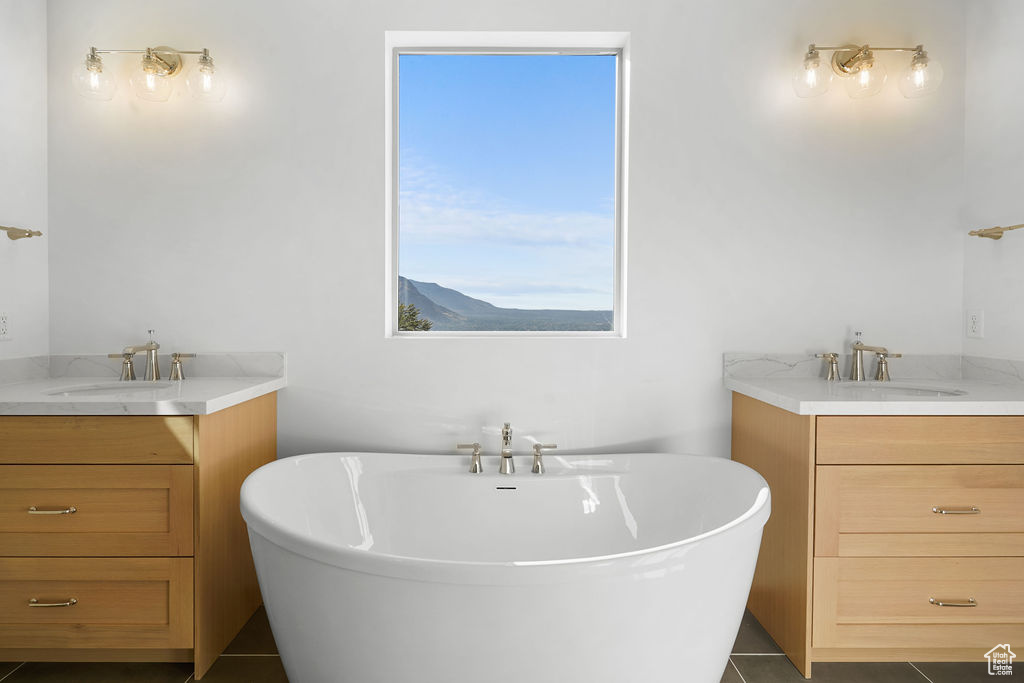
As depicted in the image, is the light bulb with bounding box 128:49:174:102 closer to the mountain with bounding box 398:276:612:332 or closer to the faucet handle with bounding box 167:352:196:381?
the faucet handle with bounding box 167:352:196:381

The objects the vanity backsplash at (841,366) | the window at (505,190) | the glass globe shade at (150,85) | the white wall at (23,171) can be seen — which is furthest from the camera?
the window at (505,190)

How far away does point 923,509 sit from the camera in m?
1.70

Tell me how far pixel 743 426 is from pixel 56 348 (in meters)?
2.49

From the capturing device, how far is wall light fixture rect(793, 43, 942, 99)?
2062 millimetres

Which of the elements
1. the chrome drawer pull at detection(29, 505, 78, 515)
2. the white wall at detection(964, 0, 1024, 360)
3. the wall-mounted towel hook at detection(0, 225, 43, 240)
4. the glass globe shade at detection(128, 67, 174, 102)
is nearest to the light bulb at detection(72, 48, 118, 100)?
the glass globe shade at detection(128, 67, 174, 102)

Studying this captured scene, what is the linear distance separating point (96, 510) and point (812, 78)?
8.60 feet

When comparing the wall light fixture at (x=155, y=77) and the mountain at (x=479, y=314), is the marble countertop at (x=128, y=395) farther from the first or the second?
the wall light fixture at (x=155, y=77)

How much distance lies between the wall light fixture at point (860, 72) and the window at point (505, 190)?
2.15 ft

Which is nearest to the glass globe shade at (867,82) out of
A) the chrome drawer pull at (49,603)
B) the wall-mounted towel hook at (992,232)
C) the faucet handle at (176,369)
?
the wall-mounted towel hook at (992,232)

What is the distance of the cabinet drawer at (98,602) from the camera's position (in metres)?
1.65

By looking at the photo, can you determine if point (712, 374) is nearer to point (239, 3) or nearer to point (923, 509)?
point (923, 509)

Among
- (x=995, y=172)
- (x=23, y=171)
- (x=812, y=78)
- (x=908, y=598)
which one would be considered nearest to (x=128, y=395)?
(x=23, y=171)

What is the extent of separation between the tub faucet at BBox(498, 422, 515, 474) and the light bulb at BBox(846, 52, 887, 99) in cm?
173

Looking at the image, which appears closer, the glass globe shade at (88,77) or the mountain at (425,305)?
the glass globe shade at (88,77)
